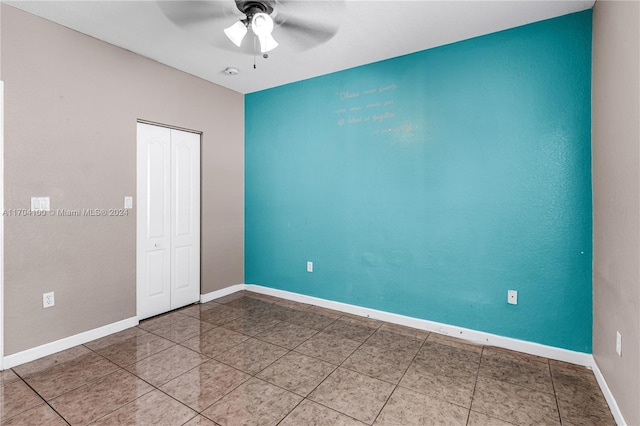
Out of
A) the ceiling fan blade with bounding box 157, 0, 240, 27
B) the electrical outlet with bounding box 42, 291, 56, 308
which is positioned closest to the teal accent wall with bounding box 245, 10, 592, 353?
the ceiling fan blade with bounding box 157, 0, 240, 27

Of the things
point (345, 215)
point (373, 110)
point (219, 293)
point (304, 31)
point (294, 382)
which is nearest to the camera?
point (304, 31)

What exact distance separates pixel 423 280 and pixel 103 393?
2.82m

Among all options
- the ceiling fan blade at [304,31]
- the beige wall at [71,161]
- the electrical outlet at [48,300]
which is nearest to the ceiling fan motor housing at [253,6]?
the ceiling fan blade at [304,31]

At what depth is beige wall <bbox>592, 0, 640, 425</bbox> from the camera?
1.62 meters

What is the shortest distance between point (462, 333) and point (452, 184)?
1.44m

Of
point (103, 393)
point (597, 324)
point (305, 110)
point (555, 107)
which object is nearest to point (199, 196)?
point (305, 110)

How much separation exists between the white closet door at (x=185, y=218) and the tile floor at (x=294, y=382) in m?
0.72

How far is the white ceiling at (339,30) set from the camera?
2.39m

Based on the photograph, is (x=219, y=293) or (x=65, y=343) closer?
(x=65, y=343)

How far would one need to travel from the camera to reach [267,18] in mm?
1961

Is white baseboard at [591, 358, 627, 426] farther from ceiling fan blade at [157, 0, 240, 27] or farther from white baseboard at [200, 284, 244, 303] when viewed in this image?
white baseboard at [200, 284, 244, 303]

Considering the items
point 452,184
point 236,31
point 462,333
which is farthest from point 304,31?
point 462,333

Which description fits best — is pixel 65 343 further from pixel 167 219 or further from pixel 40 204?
pixel 167 219

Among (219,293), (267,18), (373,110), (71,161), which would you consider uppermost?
(267,18)
